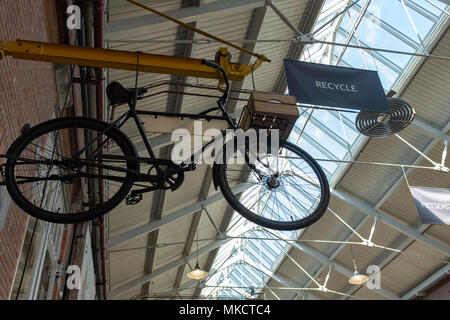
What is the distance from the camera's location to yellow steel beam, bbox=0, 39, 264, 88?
297 centimetres

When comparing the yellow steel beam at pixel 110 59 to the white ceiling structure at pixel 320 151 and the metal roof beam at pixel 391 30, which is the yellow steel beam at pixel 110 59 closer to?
the white ceiling structure at pixel 320 151

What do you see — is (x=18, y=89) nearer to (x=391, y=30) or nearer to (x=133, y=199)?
(x=133, y=199)

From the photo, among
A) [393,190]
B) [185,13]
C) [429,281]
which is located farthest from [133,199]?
[429,281]

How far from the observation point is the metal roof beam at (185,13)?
A: 589 cm

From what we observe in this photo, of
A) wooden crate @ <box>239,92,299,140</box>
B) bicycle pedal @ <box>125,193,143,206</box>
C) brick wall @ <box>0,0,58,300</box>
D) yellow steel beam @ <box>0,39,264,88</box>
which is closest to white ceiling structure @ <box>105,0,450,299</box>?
brick wall @ <box>0,0,58,300</box>

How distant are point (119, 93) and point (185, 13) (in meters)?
3.58

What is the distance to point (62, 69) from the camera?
5129 millimetres

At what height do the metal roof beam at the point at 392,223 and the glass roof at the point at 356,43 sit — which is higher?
the glass roof at the point at 356,43

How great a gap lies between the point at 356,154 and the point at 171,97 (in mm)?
5546

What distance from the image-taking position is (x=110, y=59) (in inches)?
124

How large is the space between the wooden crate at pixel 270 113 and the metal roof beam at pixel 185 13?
3.30 m

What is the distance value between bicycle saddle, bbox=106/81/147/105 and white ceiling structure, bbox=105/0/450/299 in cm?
227

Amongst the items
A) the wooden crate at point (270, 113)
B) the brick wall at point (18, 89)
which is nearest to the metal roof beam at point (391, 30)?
the brick wall at point (18, 89)
